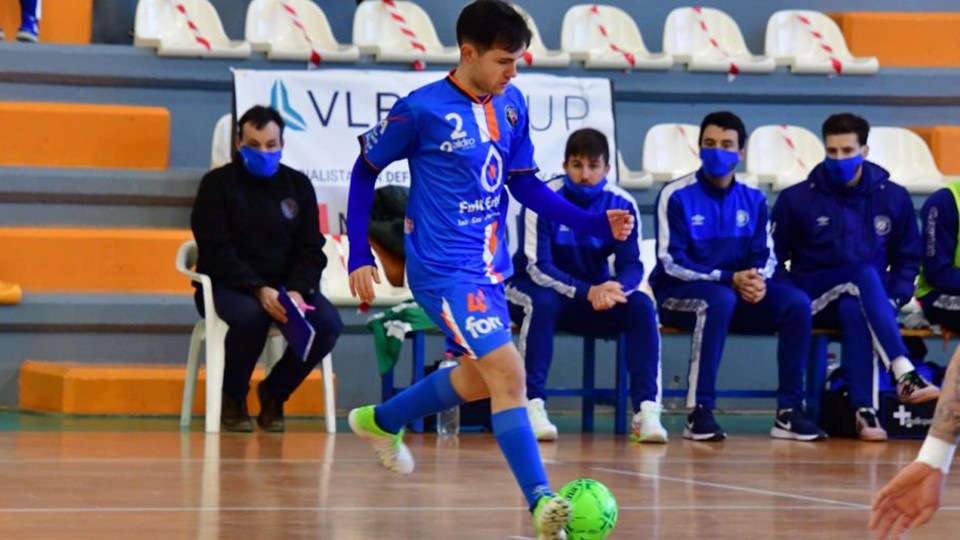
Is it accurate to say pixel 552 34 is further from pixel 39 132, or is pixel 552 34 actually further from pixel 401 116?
pixel 401 116

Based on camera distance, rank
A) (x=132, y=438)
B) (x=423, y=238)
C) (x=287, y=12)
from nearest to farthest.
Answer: (x=423, y=238), (x=132, y=438), (x=287, y=12)

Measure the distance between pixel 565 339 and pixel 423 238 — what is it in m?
5.47

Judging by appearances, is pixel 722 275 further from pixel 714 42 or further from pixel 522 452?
pixel 522 452

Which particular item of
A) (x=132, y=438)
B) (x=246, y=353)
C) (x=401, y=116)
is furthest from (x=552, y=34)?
(x=401, y=116)

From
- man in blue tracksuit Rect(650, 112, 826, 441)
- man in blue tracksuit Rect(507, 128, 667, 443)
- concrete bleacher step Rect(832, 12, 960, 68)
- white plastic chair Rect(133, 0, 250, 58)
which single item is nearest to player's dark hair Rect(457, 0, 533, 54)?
man in blue tracksuit Rect(507, 128, 667, 443)

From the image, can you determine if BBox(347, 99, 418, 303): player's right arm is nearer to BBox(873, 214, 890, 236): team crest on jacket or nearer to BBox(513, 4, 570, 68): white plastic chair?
BBox(873, 214, 890, 236): team crest on jacket

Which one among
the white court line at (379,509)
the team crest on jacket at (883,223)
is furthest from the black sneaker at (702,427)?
the white court line at (379,509)

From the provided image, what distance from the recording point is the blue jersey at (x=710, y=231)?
881 centimetres

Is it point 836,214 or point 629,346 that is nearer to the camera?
point 629,346

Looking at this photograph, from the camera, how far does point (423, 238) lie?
15.9ft

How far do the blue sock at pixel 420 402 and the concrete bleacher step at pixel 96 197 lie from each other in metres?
5.03

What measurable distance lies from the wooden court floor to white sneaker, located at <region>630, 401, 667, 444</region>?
5.0 inches

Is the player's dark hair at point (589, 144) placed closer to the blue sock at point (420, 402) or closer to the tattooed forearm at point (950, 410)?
the blue sock at point (420, 402)

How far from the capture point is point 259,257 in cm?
848
